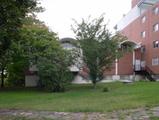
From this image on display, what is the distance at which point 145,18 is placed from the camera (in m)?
56.3

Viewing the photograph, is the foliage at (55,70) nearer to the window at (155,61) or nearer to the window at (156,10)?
the window at (155,61)

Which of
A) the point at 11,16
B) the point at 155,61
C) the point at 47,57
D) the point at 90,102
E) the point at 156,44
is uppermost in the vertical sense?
the point at 156,44

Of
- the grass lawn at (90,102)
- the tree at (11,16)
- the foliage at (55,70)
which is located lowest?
the grass lawn at (90,102)

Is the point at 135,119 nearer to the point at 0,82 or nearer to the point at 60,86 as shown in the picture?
the point at 60,86

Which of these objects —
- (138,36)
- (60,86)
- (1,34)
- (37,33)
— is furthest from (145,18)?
(1,34)

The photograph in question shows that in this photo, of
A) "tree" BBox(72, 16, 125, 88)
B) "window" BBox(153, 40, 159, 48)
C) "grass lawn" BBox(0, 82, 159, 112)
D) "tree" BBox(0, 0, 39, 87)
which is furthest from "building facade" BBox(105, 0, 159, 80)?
"tree" BBox(0, 0, 39, 87)

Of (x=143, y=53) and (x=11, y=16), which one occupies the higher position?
(x=143, y=53)

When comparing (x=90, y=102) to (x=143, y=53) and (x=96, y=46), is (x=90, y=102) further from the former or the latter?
(x=143, y=53)

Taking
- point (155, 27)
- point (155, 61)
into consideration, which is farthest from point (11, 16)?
point (155, 27)

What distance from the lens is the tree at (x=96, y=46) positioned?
3394 cm

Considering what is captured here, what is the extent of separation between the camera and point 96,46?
33812 millimetres

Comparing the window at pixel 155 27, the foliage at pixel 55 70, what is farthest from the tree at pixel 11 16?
the window at pixel 155 27

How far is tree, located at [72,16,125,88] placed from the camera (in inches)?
1336

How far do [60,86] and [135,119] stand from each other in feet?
73.6
